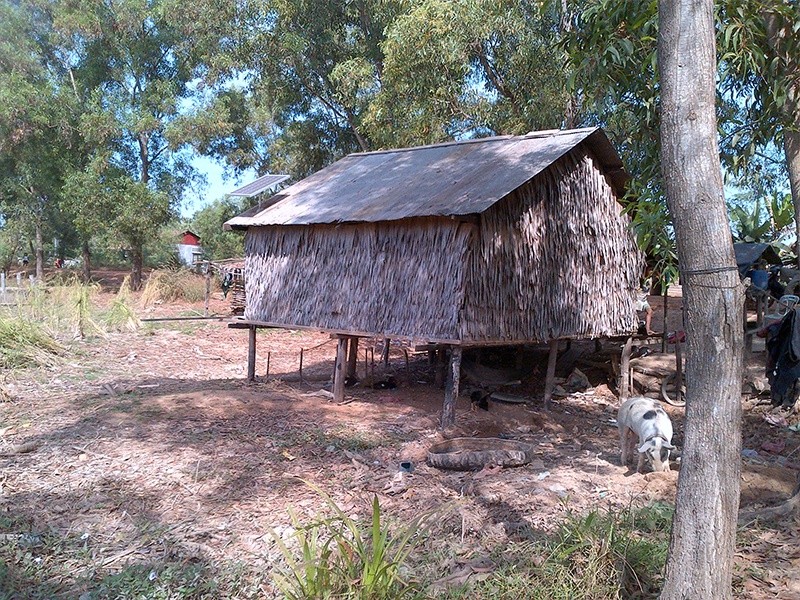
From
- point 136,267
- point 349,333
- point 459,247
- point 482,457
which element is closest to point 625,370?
point 459,247

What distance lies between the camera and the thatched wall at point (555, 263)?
8555mm

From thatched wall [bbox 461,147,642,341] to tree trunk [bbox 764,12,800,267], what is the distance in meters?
3.65

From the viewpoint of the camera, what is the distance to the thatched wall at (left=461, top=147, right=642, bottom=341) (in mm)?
Result: 8555

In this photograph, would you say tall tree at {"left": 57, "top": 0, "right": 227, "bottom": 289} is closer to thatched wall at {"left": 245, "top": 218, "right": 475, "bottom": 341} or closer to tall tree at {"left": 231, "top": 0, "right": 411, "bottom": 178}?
tall tree at {"left": 231, "top": 0, "right": 411, "bottom": 178}

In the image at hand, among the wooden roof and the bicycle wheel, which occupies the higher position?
the wooden roof

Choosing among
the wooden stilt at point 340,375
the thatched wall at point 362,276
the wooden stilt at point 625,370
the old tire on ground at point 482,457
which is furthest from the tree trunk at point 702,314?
the wooden stilt at point 625,370

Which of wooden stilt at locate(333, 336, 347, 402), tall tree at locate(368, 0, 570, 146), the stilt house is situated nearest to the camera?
the stilt house

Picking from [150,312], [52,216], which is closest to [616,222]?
[150,312]

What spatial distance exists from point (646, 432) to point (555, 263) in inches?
146

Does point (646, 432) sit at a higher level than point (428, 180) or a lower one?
lower

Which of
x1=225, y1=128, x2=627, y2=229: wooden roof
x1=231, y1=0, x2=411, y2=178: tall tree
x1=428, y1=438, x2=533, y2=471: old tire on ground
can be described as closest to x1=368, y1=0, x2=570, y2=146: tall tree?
x1=231, y1=0, x2=411, y2=178: tall tree

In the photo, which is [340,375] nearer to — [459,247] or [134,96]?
[459,247]

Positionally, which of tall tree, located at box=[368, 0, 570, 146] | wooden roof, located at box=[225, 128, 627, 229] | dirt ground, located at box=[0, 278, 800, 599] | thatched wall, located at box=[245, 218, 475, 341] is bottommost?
dirt ground, located at box=[0, 278, 800, 599]

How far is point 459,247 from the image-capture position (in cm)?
830
